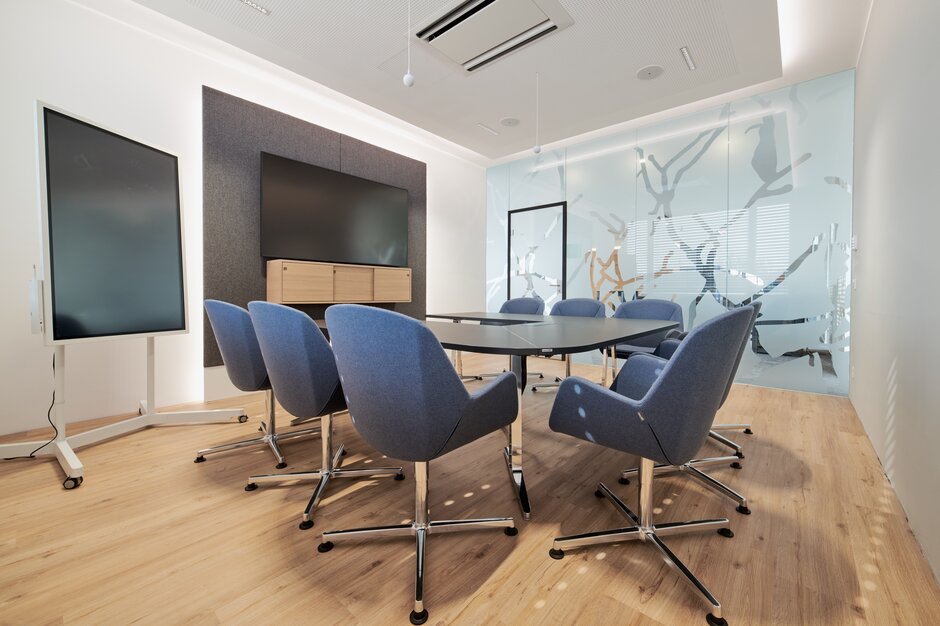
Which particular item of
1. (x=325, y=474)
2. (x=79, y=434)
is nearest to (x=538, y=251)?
(x=325, y=474)

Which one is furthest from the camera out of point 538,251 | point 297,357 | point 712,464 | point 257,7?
point 538,251

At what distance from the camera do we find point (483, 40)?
125 inches

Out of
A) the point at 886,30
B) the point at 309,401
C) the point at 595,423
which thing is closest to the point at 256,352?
the point at 309,401

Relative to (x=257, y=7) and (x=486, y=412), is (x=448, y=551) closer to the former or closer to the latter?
(x=486, y=412)

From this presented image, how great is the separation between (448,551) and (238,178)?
3.88 m

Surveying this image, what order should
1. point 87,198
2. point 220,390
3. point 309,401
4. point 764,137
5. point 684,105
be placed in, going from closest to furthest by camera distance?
point 309,401 → point 87,198 → point 220,390 → point 764,137 → point 684,105

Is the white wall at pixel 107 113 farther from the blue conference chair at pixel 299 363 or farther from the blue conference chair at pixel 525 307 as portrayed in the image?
the blue conference chair at pixel 525 307

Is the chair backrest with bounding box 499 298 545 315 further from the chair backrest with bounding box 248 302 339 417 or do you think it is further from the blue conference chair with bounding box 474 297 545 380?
the chair backrest with bounding box 248 302 339 417

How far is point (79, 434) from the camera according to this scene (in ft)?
7.89

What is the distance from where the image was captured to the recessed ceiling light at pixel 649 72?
3576 mm

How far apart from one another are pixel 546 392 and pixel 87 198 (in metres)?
3.72

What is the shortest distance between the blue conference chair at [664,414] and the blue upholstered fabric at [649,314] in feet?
6.18

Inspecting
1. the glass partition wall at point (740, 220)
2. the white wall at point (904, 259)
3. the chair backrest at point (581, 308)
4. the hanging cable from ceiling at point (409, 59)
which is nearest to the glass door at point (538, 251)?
the glass partition wall at point (740, 220)

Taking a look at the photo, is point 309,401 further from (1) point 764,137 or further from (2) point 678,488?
(1) point 764,137
